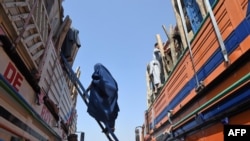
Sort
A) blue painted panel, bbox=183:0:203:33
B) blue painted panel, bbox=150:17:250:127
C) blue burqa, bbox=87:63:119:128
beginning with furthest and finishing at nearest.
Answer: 1. blue burqa, bbox=87:63:119:128
2. blue painted panel, bbox=183:0:203:33
3. blue painted panel, bbox=150:17:250:127

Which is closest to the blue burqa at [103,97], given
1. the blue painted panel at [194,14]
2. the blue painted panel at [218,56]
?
the blue painted panel at [218,56]

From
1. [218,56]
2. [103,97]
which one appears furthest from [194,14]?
[103,97]

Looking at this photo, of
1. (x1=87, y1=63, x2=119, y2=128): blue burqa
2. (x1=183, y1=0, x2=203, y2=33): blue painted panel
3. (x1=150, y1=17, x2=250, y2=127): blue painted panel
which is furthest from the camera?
(x1=87, y1=63, x2=119, y2=128): blue burqa

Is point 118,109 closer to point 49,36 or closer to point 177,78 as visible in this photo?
point 177,78

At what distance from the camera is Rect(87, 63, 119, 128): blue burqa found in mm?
4297

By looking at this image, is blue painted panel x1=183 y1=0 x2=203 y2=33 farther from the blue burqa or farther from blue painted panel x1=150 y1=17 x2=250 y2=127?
the blue burqa

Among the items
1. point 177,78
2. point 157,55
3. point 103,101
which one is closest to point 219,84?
point 177,78

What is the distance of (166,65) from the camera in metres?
5.55

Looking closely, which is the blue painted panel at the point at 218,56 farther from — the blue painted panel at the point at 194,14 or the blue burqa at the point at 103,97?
the blue burqa at the point at 103,97

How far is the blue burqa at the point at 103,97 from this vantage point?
4297 mm

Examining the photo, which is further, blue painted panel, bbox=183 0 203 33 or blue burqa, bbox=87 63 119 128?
blue burqa, bbox=87 63 119 128

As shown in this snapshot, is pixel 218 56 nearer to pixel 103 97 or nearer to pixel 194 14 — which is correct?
pixel 194 14

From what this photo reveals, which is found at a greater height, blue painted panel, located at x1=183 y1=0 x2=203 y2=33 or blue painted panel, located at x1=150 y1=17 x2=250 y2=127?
blue painted panel, located at x1=183 y1=0 x2=203 y2=33

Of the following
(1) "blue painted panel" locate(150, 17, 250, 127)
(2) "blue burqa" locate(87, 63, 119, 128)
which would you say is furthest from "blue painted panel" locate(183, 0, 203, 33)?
(2) "blue burqa" locate(87, 63, 119, 128)
